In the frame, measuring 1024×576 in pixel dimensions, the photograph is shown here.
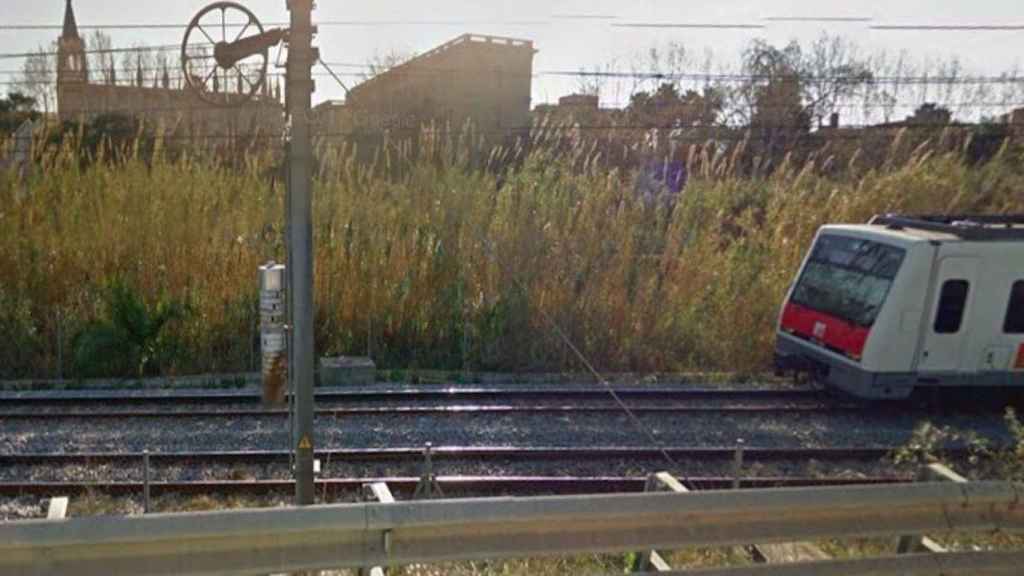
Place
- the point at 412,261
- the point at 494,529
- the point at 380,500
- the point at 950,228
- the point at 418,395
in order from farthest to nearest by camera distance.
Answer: the point at 412,261, the point at 418,395, the point at 950,228, the point at 380,500, the point at 494,529

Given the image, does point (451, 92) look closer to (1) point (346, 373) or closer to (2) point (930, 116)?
(2) point (930, 116)

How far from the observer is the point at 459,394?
9.32 metres

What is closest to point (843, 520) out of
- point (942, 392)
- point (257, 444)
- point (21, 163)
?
point (257, 444)

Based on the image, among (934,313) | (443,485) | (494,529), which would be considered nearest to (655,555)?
(494,529)

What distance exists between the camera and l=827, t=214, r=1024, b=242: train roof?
817 centimetres

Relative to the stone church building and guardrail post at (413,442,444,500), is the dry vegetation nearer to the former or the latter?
the stone church building

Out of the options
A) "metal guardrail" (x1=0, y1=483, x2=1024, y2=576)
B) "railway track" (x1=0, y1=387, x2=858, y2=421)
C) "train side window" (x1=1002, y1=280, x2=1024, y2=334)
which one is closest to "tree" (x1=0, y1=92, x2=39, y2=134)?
"railway track" (x1=0, y1=387, x2=858, y2=421)

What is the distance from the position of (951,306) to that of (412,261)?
8160 mm

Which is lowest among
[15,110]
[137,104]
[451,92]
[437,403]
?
[437,403]

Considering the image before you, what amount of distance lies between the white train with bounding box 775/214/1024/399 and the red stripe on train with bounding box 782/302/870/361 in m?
0.02

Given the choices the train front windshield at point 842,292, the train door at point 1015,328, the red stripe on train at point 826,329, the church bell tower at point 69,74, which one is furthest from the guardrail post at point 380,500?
the church bell tower at point 69,74

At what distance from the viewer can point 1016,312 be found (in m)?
8.26

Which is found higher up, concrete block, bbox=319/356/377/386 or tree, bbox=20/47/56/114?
tree, bbox=20/47/56/114

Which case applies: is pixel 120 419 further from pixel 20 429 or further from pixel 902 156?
pixel 902 156
